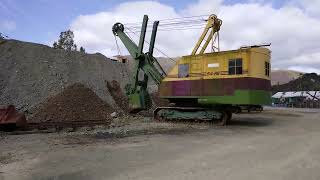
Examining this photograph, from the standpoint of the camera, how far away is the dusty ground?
27.3 feet

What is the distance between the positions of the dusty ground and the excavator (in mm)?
3734

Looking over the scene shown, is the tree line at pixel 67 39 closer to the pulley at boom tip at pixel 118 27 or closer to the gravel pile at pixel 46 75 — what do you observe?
the gravel pile at pixel 46 75

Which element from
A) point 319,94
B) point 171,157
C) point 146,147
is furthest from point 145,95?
point 319,94

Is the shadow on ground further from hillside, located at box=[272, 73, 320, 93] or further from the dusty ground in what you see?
hillside, located at box=[272, 73, 320, 93]

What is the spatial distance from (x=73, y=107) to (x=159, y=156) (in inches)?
506

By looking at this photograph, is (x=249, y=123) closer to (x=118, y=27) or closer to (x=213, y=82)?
(x=213, y=82)

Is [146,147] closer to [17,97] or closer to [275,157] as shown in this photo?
[275,157]

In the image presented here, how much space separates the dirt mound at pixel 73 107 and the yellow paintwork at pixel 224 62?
535 cm

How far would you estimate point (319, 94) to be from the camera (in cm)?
4994

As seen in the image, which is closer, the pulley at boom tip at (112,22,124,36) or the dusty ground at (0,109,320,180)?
the dusty ground at (0,109,320,180)

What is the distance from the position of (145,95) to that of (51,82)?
7.33 m

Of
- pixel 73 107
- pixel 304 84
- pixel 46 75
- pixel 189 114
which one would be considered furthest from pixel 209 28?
pixel 304 84

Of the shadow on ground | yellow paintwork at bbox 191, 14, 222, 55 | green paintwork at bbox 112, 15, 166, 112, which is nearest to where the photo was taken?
the shadow on ground

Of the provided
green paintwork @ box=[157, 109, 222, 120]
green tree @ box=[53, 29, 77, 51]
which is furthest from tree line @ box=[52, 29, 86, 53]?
green paintwork @ box=[157, 109, 222, 120]
